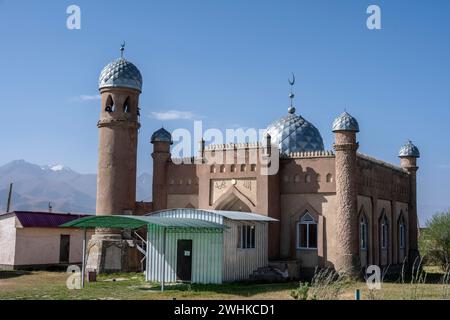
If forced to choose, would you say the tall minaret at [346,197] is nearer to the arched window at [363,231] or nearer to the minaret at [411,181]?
the arched window at [363,231]

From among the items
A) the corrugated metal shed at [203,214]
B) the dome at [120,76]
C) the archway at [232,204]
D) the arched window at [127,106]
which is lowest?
the corrugated metal shed at [203,214]

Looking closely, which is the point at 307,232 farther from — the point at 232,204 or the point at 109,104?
the point at 109,104

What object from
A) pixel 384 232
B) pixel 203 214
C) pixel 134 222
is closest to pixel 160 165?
pixel 203 214

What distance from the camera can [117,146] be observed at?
27000 mm

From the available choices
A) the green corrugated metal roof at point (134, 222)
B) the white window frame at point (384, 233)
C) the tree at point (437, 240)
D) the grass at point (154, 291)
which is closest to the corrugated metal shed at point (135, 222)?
the green corrugated metal roof at point (134, 222)

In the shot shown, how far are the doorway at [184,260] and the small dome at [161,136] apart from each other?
Answer: 8.37 meters

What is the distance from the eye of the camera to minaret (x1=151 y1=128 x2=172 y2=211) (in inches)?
1137

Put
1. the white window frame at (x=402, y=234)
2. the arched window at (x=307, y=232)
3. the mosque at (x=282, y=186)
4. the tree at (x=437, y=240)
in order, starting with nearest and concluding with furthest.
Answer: the mosque at (x=282, y=186) → the arched window at (x=307, y=232) → the white window frame at (x=402, y=234) → the tree at (x=437, y=240)

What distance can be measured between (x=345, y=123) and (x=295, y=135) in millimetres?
5749

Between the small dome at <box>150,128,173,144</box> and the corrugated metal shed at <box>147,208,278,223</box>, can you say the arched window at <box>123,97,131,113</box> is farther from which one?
the corrugated metal shed at <box>147,208,278,223</box>

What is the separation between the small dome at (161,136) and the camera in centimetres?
2905

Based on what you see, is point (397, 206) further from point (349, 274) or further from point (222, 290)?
point (222, 290)

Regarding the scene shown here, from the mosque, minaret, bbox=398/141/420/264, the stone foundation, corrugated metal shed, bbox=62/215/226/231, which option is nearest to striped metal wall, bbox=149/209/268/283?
corrugated metal shed, bbox=62/215/226/231
